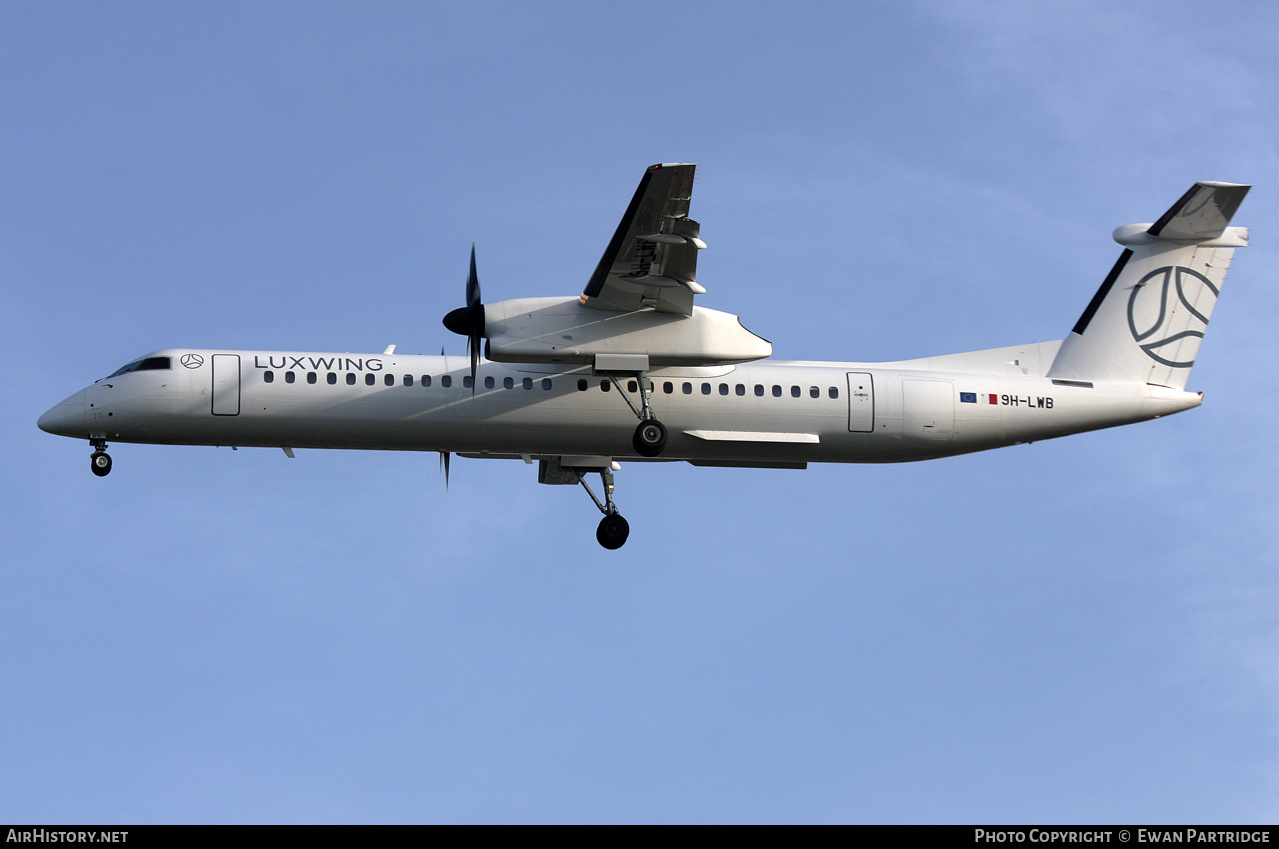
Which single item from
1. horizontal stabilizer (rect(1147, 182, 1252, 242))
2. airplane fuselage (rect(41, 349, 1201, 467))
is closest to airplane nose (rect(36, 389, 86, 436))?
airplane fuselage (rect(41, 349, 1201, 467))

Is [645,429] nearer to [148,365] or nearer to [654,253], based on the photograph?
[654,253]

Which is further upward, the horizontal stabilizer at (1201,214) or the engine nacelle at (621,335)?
the horizontal stabilizer at (1201,214)

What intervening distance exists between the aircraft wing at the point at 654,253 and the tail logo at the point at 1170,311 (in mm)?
8952

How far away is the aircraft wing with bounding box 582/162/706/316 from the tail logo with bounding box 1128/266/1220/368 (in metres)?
8.95

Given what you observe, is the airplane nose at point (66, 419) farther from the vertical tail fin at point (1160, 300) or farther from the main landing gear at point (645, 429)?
the vertical tail fin at point (1160, 300)

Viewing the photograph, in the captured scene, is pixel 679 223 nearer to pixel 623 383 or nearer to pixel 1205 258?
pixel 623 383

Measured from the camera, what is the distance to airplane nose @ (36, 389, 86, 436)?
22406 mm

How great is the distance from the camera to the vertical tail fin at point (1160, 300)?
24859 mm

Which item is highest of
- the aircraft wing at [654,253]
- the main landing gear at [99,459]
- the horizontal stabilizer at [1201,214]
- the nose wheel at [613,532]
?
the horizontal stabilizer at [1201,214]

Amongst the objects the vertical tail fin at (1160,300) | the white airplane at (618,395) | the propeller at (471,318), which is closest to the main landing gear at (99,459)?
the white airplane at (618,395)
